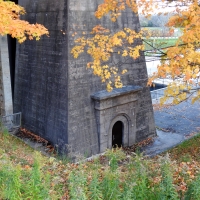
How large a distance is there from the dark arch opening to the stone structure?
0.16 feet

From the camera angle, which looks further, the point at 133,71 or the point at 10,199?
the point at 133,71

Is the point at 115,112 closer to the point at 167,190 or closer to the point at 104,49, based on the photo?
the point at 104,49

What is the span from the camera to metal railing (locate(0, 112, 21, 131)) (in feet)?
44.5

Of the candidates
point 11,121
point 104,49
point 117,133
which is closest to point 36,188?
point 104,49

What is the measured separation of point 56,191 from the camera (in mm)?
5512

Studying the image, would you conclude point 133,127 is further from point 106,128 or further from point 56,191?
point 56,191

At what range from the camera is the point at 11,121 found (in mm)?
13891

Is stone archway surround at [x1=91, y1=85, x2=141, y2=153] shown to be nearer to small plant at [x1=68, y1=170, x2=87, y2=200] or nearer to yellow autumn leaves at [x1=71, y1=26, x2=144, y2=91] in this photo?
yellow autumn leaves at [x1=71, y1=26, x2=144, y2=91]

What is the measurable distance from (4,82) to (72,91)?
4453mm

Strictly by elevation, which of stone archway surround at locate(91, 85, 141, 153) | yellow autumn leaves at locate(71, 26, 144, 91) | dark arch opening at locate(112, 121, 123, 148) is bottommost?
dark arch opening at locate(112, 121, 123, 148)

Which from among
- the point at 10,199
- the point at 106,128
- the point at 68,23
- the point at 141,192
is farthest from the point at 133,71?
the point at 10,199

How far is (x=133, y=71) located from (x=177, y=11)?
5561 millimetres

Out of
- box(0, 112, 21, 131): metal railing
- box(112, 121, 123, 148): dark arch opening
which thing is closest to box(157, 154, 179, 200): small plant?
box(112, 121, 123, 148): dark arch opening

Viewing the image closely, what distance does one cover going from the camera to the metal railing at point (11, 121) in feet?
44.5
